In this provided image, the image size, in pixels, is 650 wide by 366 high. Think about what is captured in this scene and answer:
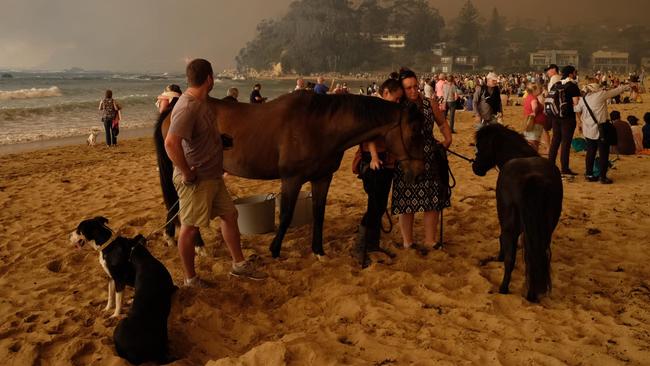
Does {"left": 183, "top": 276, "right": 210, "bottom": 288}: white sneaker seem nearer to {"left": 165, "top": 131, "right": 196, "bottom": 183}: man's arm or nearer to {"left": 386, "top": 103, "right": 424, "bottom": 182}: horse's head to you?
{"left": 165, "top": 131, "right": 196, "bottom": 183}: man's arm

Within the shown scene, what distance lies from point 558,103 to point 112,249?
7114 mm

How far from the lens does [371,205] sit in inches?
179

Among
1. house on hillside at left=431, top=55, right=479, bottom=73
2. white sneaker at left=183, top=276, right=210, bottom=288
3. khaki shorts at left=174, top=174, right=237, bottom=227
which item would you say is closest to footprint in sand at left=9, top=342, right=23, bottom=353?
white sneaker at left=183, top=276, right=210, bottom=288

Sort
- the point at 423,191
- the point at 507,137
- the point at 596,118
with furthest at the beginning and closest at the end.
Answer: the point at 596,118 < the point at 423,191 < the point at 507,137

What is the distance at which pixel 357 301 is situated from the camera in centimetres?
367

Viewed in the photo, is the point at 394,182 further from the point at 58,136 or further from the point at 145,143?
the point at 58,136

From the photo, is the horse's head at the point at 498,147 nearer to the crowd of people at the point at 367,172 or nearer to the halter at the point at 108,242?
the crowd of people at the point at 367,172

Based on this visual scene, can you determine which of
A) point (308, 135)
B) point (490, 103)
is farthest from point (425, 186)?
point (490, 103)

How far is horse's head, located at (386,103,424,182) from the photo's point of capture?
13.5 feet

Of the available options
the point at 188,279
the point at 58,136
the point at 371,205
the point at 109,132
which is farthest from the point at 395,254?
the point at 58,136

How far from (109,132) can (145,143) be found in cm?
114

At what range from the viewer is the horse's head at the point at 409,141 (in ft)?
13.5

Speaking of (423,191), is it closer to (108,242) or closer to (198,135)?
(198,135)

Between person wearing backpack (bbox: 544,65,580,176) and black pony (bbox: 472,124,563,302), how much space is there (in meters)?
4.23
